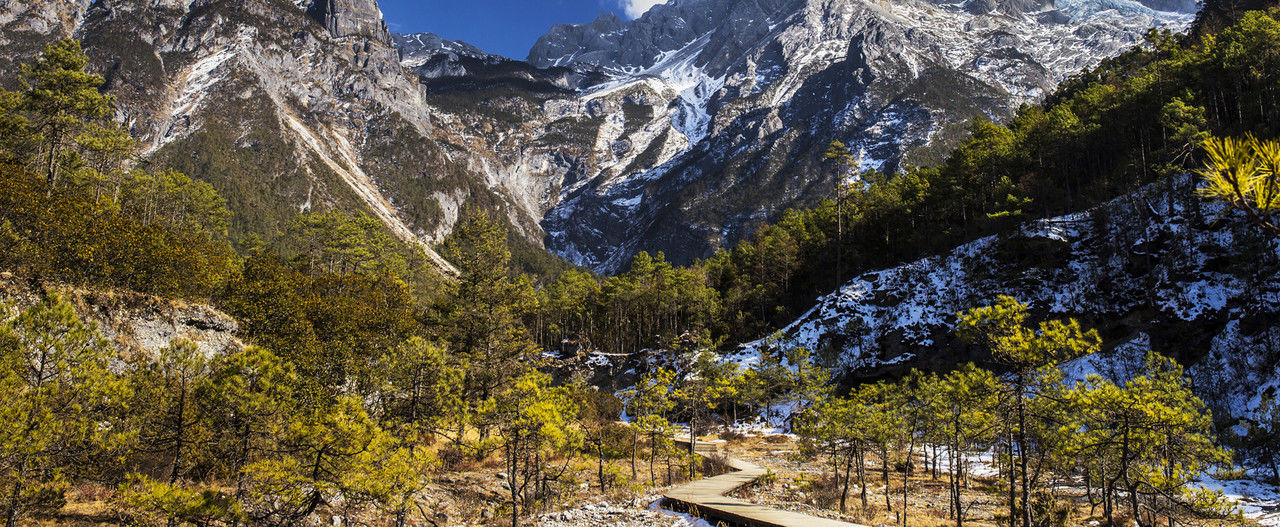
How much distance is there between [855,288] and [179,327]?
53.4 m

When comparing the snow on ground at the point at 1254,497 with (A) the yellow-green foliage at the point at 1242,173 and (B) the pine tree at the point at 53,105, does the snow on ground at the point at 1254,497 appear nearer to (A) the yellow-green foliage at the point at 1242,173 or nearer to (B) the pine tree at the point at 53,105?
(A) the yellow-green foliage at the point at 1242,173

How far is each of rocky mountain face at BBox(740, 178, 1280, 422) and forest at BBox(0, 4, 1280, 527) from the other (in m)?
4.48

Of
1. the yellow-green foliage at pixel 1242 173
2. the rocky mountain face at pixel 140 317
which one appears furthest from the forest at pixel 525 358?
the rocky mountain face at pixel 140 317

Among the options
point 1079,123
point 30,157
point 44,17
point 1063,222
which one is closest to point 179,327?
point 30,157

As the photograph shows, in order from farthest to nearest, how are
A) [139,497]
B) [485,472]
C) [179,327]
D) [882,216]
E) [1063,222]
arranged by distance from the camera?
[882,216] < [1063,222] < [179,327] < [485,472] < [139,497]

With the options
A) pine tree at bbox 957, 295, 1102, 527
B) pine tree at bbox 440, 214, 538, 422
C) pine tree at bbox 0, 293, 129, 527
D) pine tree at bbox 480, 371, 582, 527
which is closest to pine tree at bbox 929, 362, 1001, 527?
pine tree at bbox 957, 295, 1102, 527

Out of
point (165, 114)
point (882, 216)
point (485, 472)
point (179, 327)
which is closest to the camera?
point (485, 472)

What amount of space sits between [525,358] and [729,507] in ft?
75.1

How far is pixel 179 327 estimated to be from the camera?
28062 millimetres

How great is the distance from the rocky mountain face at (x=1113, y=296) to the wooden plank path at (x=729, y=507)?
2611cm

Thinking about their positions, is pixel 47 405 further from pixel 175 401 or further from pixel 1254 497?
pixel 1254 497

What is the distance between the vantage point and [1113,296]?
4131 centimetres

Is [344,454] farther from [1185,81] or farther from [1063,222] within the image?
[1185,81]

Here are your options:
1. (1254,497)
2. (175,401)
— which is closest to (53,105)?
(175,401)
